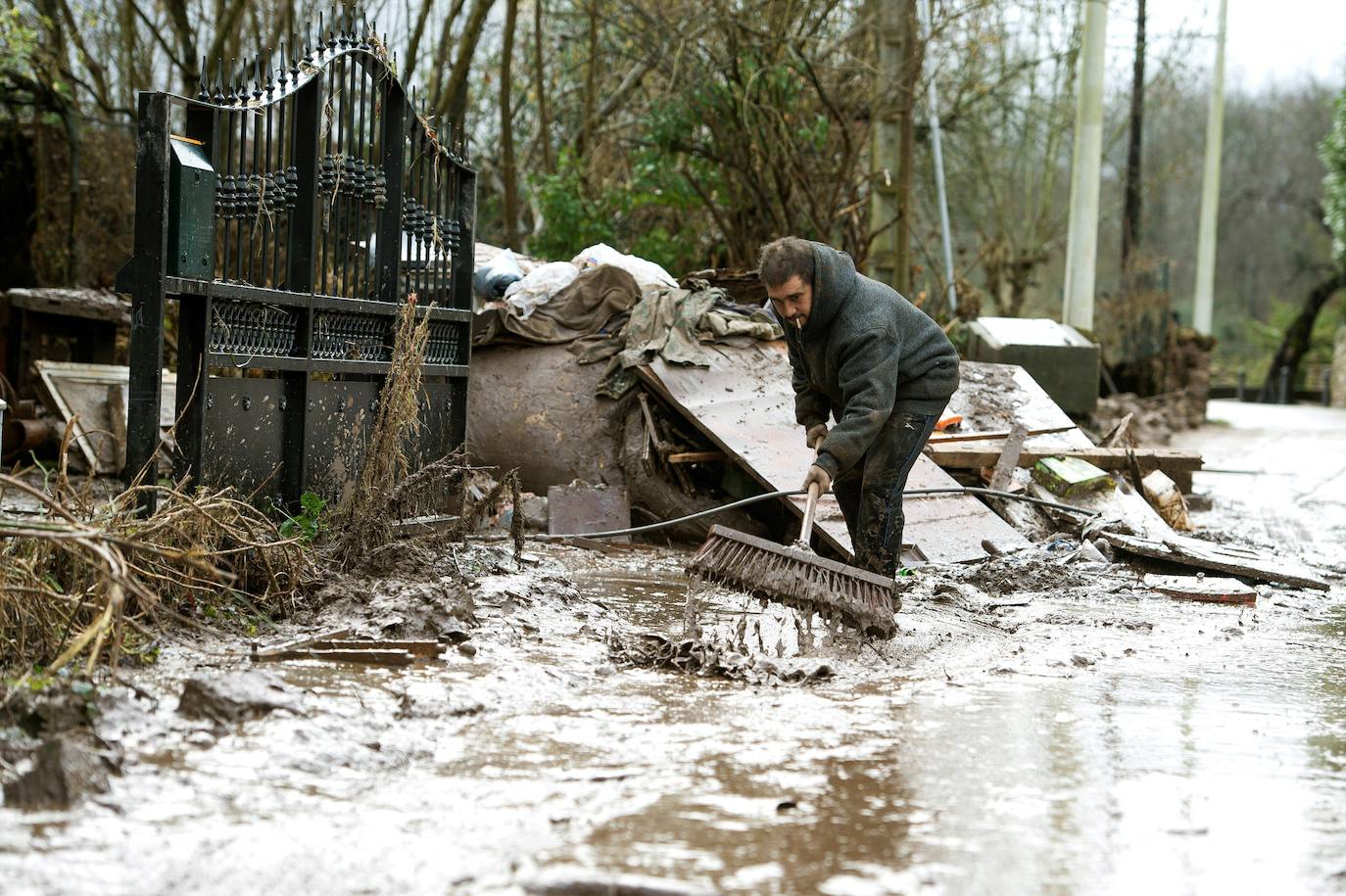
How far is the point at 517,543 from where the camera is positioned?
710 centimetres

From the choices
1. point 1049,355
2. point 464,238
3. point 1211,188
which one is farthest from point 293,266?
point 1211,188

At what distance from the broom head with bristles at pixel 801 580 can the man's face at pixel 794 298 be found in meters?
1.16

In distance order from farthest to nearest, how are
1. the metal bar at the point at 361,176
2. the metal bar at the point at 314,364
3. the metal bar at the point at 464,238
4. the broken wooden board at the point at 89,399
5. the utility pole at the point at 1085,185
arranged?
Answer: the utility pole at the point at 1085,185
the broken wooden board at the point at 89,399
the metal bar at the point at 464,238
the metal bar at the point at 361,176
the metal bar at the point at 314,364

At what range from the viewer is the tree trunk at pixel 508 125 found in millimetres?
14781

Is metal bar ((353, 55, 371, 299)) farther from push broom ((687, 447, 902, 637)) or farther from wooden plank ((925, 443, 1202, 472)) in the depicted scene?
wooden plank ((925, 443, 1202, 472))

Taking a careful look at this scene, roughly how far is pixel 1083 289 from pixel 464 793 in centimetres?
1763

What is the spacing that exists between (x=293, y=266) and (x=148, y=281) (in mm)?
1184

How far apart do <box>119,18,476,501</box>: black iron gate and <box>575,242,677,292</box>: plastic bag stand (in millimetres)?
1921

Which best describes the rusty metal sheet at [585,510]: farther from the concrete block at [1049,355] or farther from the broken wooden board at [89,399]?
the concrete block at [1049,355]

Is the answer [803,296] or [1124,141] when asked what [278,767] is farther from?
[1124,141]

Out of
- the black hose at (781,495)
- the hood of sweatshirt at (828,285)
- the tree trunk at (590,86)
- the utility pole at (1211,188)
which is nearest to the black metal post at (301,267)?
the black hose at (781,495)

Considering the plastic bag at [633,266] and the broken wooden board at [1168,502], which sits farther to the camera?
the plastic bag at [633,266]

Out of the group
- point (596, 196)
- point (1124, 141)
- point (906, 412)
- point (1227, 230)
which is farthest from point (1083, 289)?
point (1227, 230)

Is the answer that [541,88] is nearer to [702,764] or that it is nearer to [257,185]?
[257,185]
